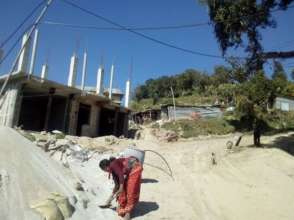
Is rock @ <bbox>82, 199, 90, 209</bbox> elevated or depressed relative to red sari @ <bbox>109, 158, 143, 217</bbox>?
depressed

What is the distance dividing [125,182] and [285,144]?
956 cm

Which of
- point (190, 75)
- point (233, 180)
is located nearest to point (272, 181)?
point (233, 180)

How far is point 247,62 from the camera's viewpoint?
14.0 metres

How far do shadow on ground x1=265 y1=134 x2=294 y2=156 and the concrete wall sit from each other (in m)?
11.7

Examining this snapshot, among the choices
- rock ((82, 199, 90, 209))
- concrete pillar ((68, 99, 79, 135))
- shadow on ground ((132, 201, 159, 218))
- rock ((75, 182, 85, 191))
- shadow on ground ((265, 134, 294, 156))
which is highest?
concrete pillar ((68, 99, 79, 135))

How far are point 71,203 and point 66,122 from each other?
14825 millimetres

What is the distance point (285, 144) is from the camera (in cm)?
1463

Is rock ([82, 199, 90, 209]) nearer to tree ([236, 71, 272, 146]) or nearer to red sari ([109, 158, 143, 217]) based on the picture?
red sari ([109, 158, 143, 217])

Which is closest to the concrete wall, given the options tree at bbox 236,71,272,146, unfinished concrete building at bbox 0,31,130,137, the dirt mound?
unfinished concrete building at bbox 0,31,130,137

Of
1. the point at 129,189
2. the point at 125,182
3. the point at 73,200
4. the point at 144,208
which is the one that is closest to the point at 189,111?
the point at 144,208

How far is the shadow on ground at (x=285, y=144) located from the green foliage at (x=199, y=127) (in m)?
7.74

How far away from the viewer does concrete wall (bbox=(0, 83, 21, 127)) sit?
17.7 metres

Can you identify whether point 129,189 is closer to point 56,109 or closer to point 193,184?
point 193,184

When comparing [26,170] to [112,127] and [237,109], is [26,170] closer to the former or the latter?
[237,109]
